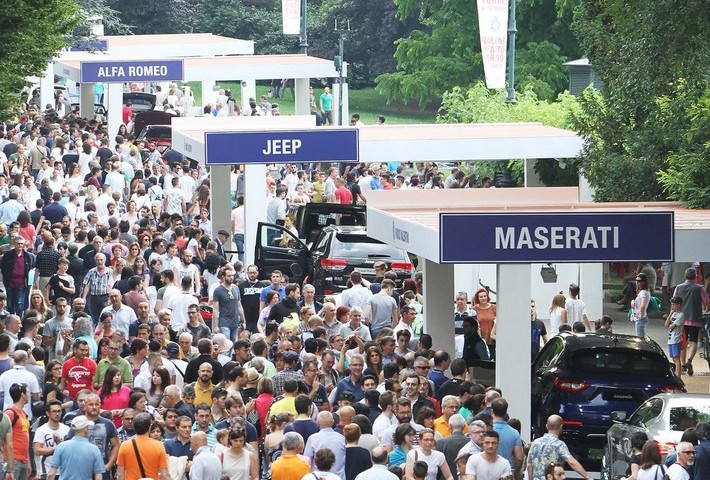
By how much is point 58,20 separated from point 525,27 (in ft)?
140

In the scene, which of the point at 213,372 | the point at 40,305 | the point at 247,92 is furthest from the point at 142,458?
the point at 247,92

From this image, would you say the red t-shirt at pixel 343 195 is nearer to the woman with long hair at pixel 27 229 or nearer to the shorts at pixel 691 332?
the woman with long hair at pixel 27 229

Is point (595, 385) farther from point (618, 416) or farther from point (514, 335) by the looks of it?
point (618, 416)

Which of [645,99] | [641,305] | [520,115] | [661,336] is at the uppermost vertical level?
[645,99]

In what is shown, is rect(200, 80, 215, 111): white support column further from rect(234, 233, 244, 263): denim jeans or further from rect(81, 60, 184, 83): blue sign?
rect(234, 233, 244, 263): denim jeans

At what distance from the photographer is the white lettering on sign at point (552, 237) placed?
18547mm

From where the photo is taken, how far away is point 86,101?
4631cm

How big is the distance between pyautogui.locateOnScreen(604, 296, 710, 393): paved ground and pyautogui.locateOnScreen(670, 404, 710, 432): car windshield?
8283mm

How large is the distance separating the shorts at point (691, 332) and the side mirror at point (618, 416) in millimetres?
7822

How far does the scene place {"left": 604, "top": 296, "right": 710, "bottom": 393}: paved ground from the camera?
84.3 ft

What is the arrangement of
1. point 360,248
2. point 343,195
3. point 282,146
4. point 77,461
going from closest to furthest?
point 77,461 < point 360,248 < point 282,146 < point 343,195

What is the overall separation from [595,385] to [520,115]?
2214 cm

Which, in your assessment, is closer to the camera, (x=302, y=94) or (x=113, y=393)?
(x=113, y=393)

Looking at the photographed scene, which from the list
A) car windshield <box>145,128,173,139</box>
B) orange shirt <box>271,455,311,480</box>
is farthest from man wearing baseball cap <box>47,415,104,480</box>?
car windshield <box>145,128,173,139</box>
